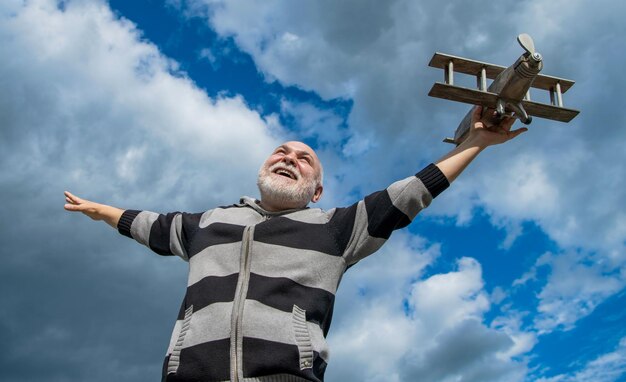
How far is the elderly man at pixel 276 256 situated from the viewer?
3934 millimetres

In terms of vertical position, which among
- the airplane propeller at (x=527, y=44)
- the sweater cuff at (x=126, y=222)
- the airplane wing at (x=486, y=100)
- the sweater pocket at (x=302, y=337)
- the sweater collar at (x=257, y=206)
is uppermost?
the airplane propeller at (x=527, y=44)

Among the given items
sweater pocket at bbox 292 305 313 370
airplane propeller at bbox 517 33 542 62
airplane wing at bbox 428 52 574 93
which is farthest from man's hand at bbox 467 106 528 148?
sweater pocket at bbox 292 305 313 370

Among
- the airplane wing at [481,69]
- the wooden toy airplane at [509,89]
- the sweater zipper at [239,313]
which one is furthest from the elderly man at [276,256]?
the airplane wing at [481,69]

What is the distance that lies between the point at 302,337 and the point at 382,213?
1.13m

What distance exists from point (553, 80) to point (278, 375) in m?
4.03

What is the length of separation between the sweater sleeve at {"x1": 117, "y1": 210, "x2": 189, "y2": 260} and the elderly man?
0.01m

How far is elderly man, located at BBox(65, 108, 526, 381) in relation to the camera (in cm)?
393

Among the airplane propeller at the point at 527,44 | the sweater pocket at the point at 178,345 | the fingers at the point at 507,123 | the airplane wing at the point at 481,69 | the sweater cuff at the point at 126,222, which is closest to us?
the sweater pocket at the point at 178,345

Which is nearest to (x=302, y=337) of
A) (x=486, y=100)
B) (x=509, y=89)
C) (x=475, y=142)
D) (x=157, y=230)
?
(x=157, y=230)

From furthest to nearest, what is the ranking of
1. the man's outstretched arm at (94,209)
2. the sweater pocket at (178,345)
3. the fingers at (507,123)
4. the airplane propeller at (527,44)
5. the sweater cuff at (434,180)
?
1. the man's outstretched arm at (94,209)
2. the airplane propeller at (527,44)
3. the fingers at (507,123)
4. the sweater cuff at (434,180)
5. the sweater pocket at (178,345)

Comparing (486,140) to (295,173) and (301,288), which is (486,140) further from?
(301,288)

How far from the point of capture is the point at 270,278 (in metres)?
4.23

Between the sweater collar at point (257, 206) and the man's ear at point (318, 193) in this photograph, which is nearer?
the sweater collar at point (257, 206)

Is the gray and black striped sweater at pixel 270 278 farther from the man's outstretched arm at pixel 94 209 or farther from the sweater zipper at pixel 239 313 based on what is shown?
the man's outstretched arm at pixel 94 209
